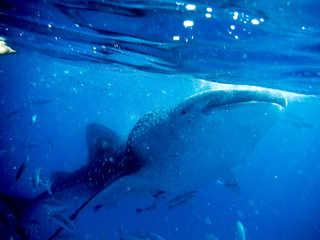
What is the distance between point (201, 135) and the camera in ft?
14.8

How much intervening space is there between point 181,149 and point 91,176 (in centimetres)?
298

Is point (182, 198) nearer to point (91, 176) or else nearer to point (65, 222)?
point (91, 176)

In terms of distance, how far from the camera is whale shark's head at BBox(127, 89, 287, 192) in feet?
13.1

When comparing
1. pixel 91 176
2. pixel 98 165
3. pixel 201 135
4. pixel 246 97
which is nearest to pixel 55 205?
pixel 91 176

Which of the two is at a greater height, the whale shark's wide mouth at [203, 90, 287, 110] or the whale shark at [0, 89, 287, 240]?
the whale shark's wide mouth at [203, 90, 287, 110]

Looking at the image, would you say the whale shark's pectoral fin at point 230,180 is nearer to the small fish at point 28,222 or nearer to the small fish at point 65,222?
the small fish at point 65,222

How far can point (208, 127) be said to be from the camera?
4363mm

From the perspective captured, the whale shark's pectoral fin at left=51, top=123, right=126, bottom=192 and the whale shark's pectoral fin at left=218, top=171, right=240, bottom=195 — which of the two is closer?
the whale shark's pectoral fin at left=218, top=171, right=240, bottom=195

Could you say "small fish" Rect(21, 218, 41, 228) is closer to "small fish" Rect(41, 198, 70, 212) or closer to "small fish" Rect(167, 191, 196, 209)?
"small fish" Rect(41, 198, 70, 212)

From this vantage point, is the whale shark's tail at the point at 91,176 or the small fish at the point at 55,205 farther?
the whale shark's tail at the point at 91,176

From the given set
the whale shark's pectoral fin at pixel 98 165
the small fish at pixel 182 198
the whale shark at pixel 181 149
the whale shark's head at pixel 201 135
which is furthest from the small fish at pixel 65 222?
the small fish at pixel 182 198

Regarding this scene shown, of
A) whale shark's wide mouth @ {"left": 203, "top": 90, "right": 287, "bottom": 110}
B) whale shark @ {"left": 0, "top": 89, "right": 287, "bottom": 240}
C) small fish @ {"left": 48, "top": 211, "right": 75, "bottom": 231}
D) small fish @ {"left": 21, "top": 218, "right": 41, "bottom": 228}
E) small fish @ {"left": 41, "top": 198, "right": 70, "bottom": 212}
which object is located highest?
whale shark's wide mouth @ {"left": 203, "top": 90, "right": 287, "bottom": 110}

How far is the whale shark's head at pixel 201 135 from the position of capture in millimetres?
4008

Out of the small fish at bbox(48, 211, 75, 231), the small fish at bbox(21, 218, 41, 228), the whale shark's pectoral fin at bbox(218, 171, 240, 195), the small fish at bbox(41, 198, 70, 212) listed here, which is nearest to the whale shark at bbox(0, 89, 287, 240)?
the whale shark's pectoral fin at bbox(218, 171, 240, 195)
